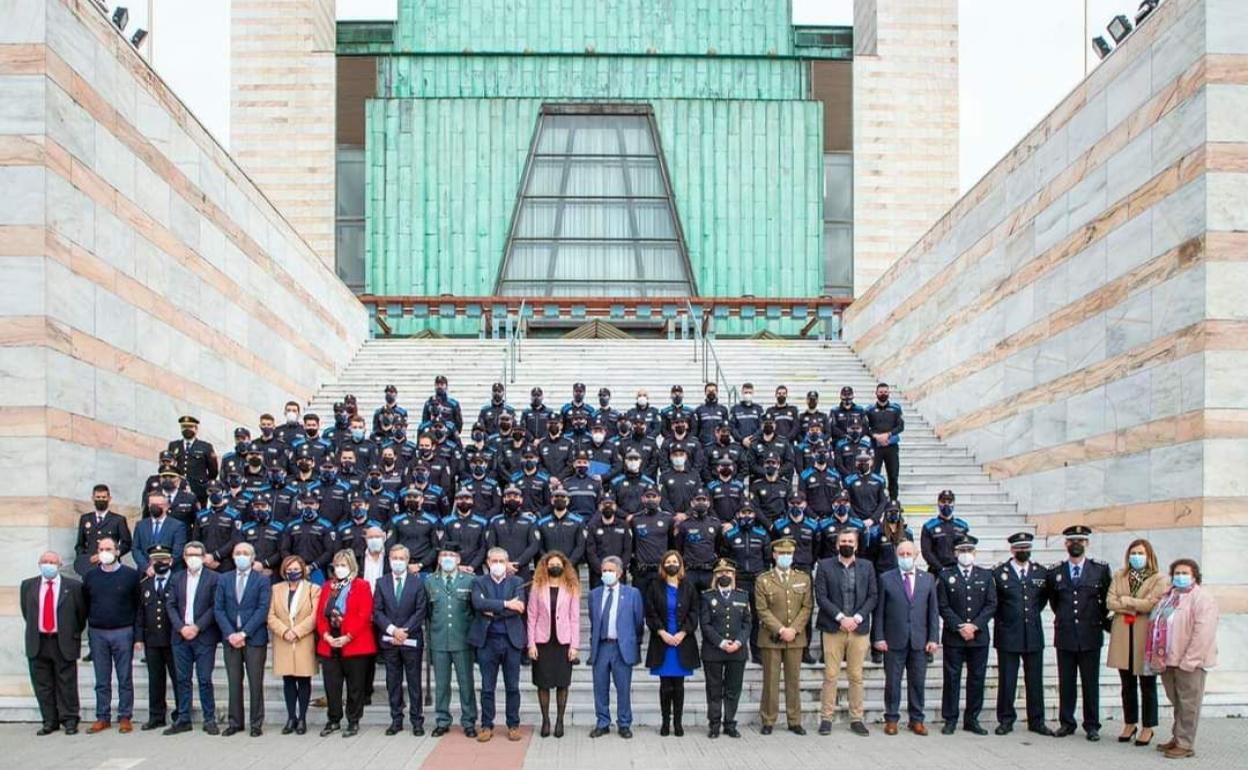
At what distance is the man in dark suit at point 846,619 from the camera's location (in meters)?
11.2

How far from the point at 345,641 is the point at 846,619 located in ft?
14.5

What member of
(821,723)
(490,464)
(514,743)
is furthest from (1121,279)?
(514,743)

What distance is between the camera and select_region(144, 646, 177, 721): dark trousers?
11.4 metres

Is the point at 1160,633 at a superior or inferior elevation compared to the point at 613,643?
superior

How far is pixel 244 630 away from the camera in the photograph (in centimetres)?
1124

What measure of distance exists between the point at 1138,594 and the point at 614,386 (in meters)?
12.7

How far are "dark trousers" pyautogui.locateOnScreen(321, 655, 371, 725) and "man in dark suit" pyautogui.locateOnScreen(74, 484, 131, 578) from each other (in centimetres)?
283

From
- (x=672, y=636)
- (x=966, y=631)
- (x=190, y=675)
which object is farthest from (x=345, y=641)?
(x=966, y=631)

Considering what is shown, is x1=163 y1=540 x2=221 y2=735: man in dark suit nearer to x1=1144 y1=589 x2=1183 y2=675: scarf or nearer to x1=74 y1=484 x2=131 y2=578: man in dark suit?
x1=74 y1=484 x2=131 y2=578: man in dark suit

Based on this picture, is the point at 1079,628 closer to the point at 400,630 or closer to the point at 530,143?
the point at 400,630

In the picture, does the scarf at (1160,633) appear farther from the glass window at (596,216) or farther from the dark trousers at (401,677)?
the glass window at (596,216)

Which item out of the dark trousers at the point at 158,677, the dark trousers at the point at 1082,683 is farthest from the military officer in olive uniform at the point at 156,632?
the dark trousers at the point at 1082,683

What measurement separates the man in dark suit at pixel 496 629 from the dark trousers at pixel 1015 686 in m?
4.28

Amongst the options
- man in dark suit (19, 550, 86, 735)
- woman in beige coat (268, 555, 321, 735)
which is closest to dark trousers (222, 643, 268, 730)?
woman in beige coat (268, 555, 321, 735)
